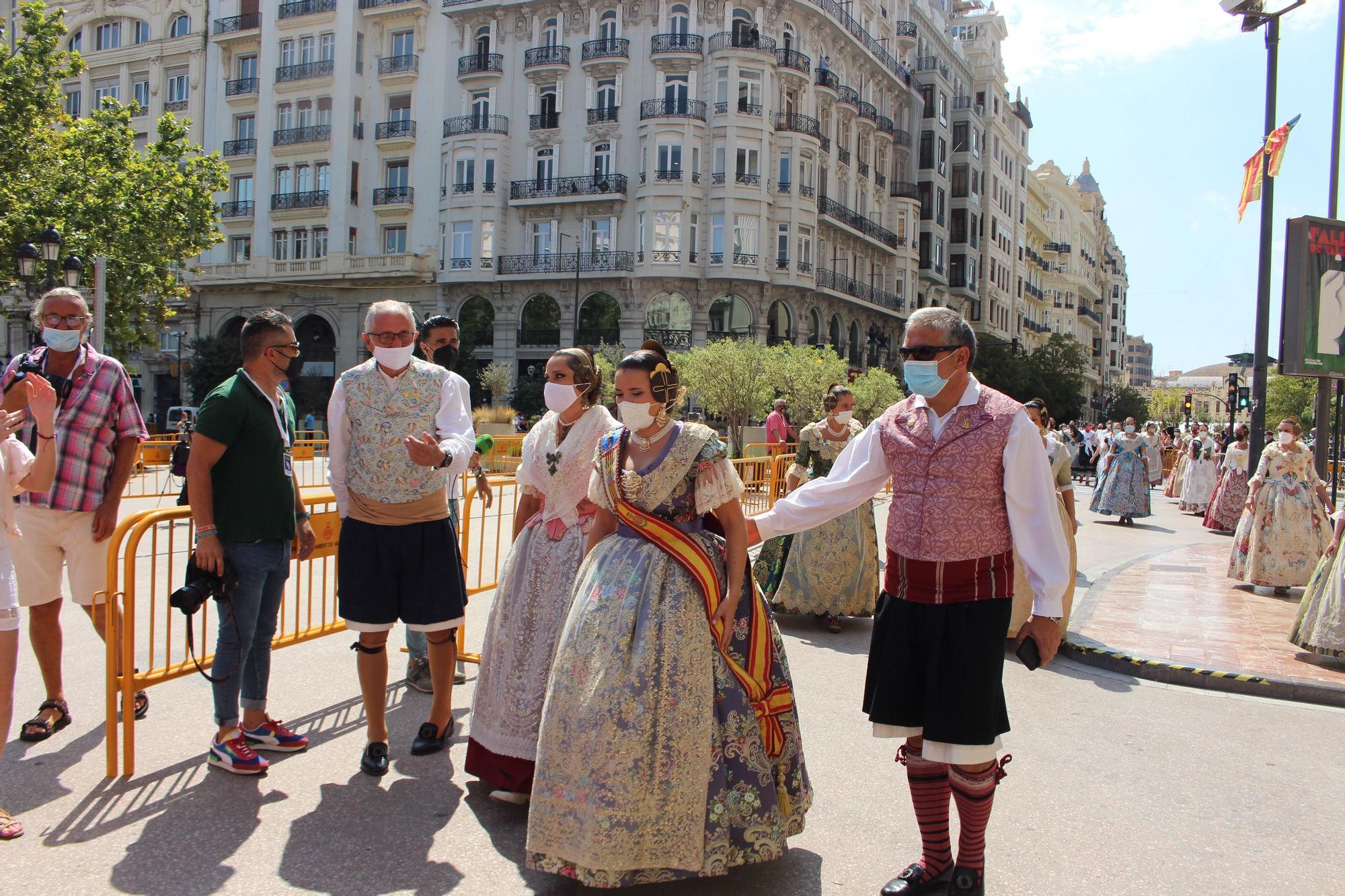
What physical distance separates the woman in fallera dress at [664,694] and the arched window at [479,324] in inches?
1513

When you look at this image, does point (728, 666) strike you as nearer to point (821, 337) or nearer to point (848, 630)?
point (848, 630)

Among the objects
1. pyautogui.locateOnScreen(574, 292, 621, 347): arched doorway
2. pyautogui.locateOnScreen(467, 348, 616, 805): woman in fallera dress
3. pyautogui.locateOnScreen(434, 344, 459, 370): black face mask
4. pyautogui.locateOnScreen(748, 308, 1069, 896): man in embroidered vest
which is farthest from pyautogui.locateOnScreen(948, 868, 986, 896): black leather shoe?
pyautogui.locateOnScreen(574, 292, 621, 347): arched doorway

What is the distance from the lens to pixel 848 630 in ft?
25.9

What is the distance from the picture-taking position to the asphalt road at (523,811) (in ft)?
11.4

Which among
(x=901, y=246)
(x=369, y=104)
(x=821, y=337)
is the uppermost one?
(x=369, y=104)

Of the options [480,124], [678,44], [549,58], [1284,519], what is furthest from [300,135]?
[1284,519]

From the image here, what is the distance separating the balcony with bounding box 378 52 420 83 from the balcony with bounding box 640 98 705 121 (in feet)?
36.0

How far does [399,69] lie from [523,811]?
4409 centimetres

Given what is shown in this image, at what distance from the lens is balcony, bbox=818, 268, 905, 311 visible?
1639 inches

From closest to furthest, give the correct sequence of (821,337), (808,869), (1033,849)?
(808,869) < (1033,849) < (821,337)

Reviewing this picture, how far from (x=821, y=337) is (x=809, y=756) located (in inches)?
1498

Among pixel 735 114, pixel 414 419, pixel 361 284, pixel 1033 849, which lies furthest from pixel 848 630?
pixel 361 284

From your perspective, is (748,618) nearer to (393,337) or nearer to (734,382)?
(393,337)

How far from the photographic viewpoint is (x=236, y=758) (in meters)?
4.29
